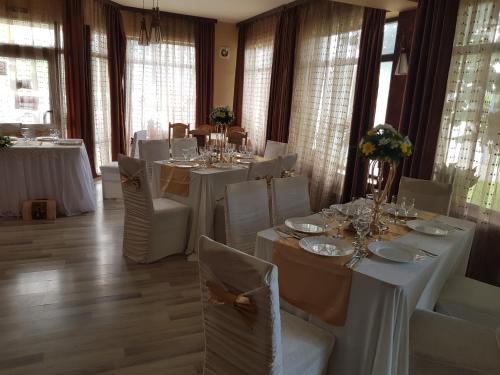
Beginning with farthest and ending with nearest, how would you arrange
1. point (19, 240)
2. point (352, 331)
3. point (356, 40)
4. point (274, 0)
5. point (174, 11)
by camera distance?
point (174, 11)
point (274, 0)
point (356, 40)
point (19, 240)
point (352, 331)

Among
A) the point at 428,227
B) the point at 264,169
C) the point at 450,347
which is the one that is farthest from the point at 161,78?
the point at 450,347

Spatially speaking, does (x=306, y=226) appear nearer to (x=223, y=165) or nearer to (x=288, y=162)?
(x=223, y=165)

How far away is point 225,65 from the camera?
7164mm

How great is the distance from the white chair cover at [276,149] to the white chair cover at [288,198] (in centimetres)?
205

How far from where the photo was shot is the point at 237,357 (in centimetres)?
141

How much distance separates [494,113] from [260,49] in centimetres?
426

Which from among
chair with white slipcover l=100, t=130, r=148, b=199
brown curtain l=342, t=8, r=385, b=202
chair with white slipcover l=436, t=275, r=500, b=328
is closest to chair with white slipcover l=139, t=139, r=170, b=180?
chair with white slipcover l=100, t=130, r=148, b=199

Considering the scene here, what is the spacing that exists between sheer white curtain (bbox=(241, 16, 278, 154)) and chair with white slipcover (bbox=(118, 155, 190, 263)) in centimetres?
319

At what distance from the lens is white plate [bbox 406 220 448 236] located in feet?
7.19

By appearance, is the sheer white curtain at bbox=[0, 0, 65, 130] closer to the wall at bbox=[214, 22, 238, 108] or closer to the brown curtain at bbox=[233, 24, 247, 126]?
the wall at bbox=[214, 22, 238, 108]

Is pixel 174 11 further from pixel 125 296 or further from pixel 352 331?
pixel 352 331

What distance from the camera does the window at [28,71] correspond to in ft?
16.8

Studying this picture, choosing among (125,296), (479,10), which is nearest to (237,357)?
(125,296)

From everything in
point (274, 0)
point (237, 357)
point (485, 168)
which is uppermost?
point (274, 0)
